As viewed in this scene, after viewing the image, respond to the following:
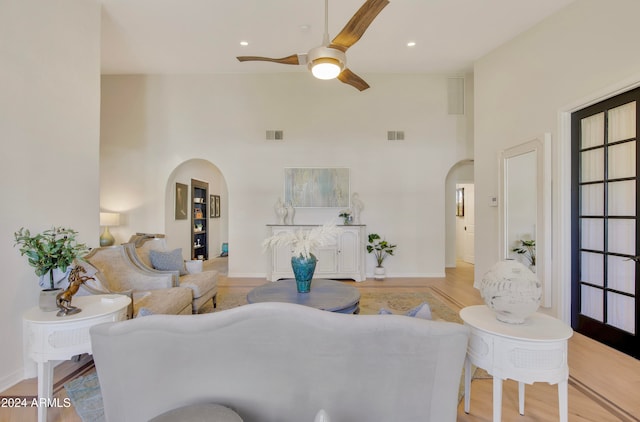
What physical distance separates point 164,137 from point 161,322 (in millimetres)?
5064

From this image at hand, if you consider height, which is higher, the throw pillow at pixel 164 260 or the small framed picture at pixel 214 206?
the small framed picture at pixel 214 206

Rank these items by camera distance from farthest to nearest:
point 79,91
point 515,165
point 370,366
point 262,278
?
1. point 262,278
2. point 515,165
3. point 79,91
4. point 370,366

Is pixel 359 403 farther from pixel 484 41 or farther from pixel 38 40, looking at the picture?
pixel 484 41

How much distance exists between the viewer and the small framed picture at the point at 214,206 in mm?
7586

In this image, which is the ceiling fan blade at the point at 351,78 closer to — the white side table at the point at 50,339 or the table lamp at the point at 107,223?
the white side table at the point at 50,339

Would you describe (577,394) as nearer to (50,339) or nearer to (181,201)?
(50,339)

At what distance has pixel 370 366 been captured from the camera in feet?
3.82

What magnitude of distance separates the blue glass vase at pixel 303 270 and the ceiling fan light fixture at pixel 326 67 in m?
1.65

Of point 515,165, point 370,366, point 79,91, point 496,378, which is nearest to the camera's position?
point 370,366

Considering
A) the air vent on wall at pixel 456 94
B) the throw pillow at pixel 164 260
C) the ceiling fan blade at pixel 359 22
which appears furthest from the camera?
the air vent on wall at pixel 456 94

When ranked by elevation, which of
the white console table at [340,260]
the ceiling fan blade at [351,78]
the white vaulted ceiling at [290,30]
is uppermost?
the white vaulted ceiling at [290,30]

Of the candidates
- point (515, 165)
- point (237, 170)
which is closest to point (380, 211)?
point (515, 165)

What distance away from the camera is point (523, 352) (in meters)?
1.30

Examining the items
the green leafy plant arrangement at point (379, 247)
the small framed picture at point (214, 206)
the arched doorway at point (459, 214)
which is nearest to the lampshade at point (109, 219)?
the small framed picture at point (214, 206)
